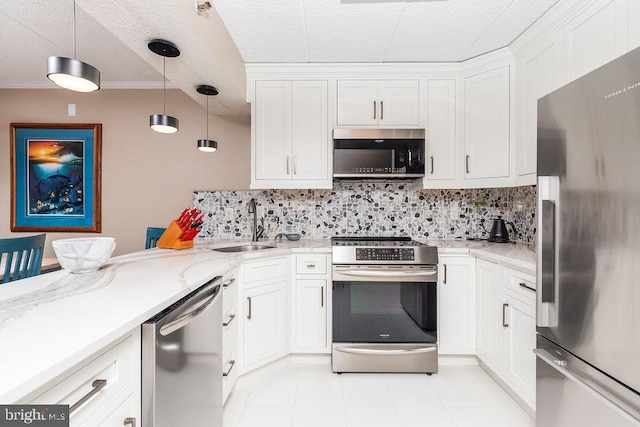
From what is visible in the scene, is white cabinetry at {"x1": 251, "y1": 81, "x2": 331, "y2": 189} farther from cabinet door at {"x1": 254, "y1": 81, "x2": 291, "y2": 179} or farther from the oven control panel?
the oven control panel

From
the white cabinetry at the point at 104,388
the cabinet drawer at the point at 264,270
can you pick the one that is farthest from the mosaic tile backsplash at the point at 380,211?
the white cabinetry at the point at 104,388

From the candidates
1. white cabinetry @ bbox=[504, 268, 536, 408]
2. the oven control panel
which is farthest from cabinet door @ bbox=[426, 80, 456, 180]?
white cabinetry @ bbox=[504, 268, 536, 408]

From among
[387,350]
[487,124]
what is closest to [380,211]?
[487,124]

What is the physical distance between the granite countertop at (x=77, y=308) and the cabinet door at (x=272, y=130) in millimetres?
1100

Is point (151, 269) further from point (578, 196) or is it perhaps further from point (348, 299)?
point (578, 196)

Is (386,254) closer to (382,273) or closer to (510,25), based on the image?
(382,273)

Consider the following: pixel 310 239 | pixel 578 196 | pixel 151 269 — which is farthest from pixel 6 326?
pixel 310 239

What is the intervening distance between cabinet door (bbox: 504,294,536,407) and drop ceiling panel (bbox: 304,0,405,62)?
6.39ft

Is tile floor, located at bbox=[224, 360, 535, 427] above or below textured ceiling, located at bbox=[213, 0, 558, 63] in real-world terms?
below

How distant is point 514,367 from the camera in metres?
1.96

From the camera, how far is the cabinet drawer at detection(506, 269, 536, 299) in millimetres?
1779

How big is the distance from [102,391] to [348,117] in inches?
96.8

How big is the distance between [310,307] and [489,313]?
1.28 meters

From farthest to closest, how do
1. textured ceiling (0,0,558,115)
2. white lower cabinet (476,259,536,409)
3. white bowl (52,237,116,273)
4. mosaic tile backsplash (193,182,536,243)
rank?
mosaic tile backsplash (193,182,536,243), white lower cabinet (476,259,536,409), textured ceiling (0,0,558,115), white bowl (52,237,116,273)
